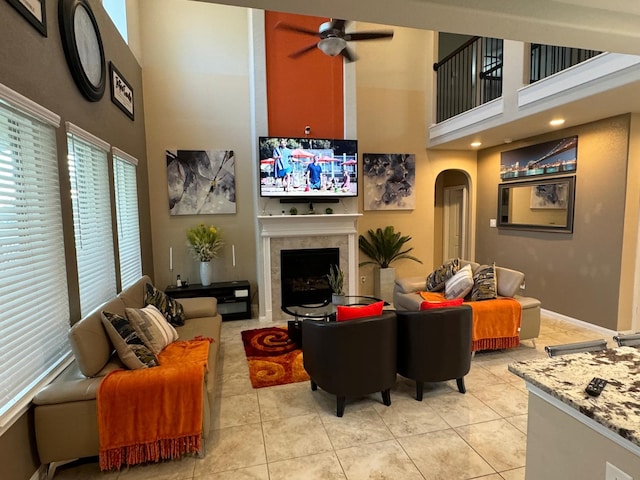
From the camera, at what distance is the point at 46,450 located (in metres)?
2.00

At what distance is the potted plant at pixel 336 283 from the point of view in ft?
13.8

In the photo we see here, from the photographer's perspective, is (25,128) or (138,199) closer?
(25,128)

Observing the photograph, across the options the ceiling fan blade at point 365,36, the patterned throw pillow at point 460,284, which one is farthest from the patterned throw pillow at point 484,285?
the ceiling fan blade at point 365,36

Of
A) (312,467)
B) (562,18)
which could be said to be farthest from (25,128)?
(562,18)

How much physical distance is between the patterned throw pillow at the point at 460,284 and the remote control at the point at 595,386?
2890 mm

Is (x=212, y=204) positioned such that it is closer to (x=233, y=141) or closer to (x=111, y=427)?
(x=233, y=141)

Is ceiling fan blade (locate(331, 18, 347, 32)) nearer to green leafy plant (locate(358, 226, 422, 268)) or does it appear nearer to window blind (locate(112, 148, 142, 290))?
window blind (locate(112, 148, 142, 290))

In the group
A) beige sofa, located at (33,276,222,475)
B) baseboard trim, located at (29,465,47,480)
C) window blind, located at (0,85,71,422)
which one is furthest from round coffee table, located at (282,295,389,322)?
baseboard trim, located at (29,465,47,480)

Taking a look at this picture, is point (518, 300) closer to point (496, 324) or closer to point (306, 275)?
point (496, 324)

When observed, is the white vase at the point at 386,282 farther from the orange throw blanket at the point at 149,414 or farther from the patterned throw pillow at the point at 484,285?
the orange throw blanket at the point at 149,414

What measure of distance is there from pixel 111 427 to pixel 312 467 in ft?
3.96

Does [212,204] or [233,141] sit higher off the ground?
[233,141]

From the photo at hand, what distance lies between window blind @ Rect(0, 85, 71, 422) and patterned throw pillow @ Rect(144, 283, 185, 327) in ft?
3.53

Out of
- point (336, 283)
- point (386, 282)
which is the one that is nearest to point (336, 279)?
point (336, 283)
